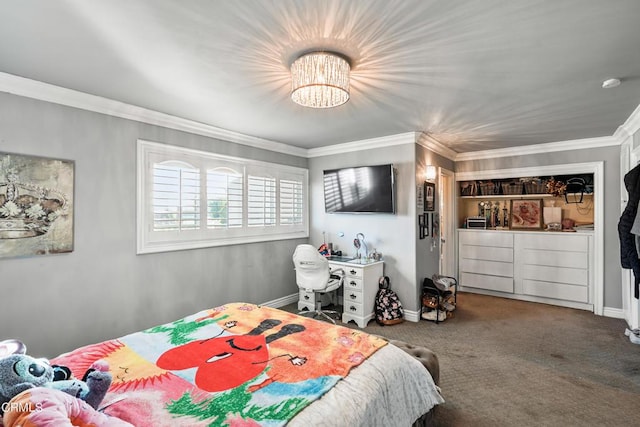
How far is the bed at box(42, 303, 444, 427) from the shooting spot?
1271 mm

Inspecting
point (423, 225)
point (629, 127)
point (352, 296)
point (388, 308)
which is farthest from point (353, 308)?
point (629, 127)

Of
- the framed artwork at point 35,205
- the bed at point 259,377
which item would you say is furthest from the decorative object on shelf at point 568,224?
the framed artwork at point 35,205

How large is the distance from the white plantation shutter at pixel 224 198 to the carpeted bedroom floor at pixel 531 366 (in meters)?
1.58

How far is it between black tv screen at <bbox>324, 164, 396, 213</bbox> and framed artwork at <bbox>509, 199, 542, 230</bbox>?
2.56 metres

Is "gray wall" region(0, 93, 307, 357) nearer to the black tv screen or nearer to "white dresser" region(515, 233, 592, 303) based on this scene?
the black tv screen

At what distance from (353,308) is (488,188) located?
3.24 m

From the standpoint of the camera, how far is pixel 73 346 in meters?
2.67

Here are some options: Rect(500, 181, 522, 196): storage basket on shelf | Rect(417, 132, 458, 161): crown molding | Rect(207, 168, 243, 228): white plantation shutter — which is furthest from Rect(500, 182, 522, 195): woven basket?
Rect(207, 168, 243, 228): white plantation shutter

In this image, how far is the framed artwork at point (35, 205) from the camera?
7.68 feet

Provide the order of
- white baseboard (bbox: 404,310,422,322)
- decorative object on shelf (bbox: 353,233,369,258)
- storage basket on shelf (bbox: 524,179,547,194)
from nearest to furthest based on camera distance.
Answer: white baseboard (bbox: 404,310,422,322)
decorative object on shelf (bbox: 353,233,369,258)
storage basket on shelf (bbox: 524,179,547,194)

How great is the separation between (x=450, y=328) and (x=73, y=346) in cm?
383

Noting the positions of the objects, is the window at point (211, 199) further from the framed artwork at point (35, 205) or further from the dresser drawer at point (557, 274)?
the dresser drawer at point (557, 274)

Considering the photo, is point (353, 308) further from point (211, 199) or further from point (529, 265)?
point (529, 265)

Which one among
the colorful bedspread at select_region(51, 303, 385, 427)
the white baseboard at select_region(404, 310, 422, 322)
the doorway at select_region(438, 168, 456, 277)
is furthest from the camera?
the doorway at select_region(438, 168, 456, 277)
